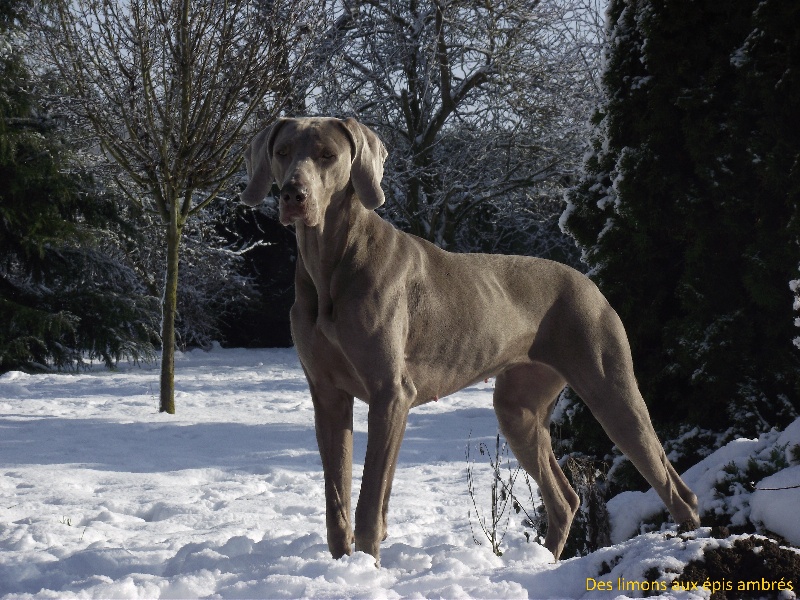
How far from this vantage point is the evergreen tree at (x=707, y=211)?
4832 mm

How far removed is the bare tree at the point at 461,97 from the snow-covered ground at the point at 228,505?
372 centimetres

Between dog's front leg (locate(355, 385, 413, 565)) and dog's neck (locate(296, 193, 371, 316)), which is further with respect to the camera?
dog's neck (locate(296, 193, 371, 316))

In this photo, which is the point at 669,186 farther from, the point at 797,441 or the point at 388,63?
the point at 388,63

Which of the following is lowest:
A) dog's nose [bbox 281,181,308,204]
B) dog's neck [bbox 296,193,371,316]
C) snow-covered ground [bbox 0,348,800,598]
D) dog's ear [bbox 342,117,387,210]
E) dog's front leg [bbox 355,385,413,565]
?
snow-covered ground [bbox 0,348,800,598]

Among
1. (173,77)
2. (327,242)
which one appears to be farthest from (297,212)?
(173,77)

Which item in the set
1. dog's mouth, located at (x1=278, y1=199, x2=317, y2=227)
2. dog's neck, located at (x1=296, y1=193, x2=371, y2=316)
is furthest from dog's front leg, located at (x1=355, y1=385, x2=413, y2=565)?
dog's mouth, located at (x1=278, y1=199, x2=317, y2=227)

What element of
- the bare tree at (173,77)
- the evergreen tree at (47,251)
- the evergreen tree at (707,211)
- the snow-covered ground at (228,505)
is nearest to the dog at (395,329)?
the snow-covered ground at (228,505)

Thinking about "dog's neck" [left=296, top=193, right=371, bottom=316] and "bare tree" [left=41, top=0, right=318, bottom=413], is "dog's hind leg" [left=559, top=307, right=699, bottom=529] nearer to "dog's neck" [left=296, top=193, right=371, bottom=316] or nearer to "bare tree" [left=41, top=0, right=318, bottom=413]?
"dog's neck" [left=296, top=193, right=371, bottom=316]

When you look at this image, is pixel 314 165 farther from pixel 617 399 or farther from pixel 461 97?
pixel 461 97

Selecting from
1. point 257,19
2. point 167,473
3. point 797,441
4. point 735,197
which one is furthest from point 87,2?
point 797,441

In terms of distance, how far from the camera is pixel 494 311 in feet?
11.4

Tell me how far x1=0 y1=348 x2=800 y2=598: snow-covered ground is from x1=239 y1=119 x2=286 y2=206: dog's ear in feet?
4.28

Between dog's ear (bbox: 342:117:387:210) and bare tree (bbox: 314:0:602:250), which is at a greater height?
bare tree (bbox: 314:0:602:250)

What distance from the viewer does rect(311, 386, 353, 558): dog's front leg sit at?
3.12m
